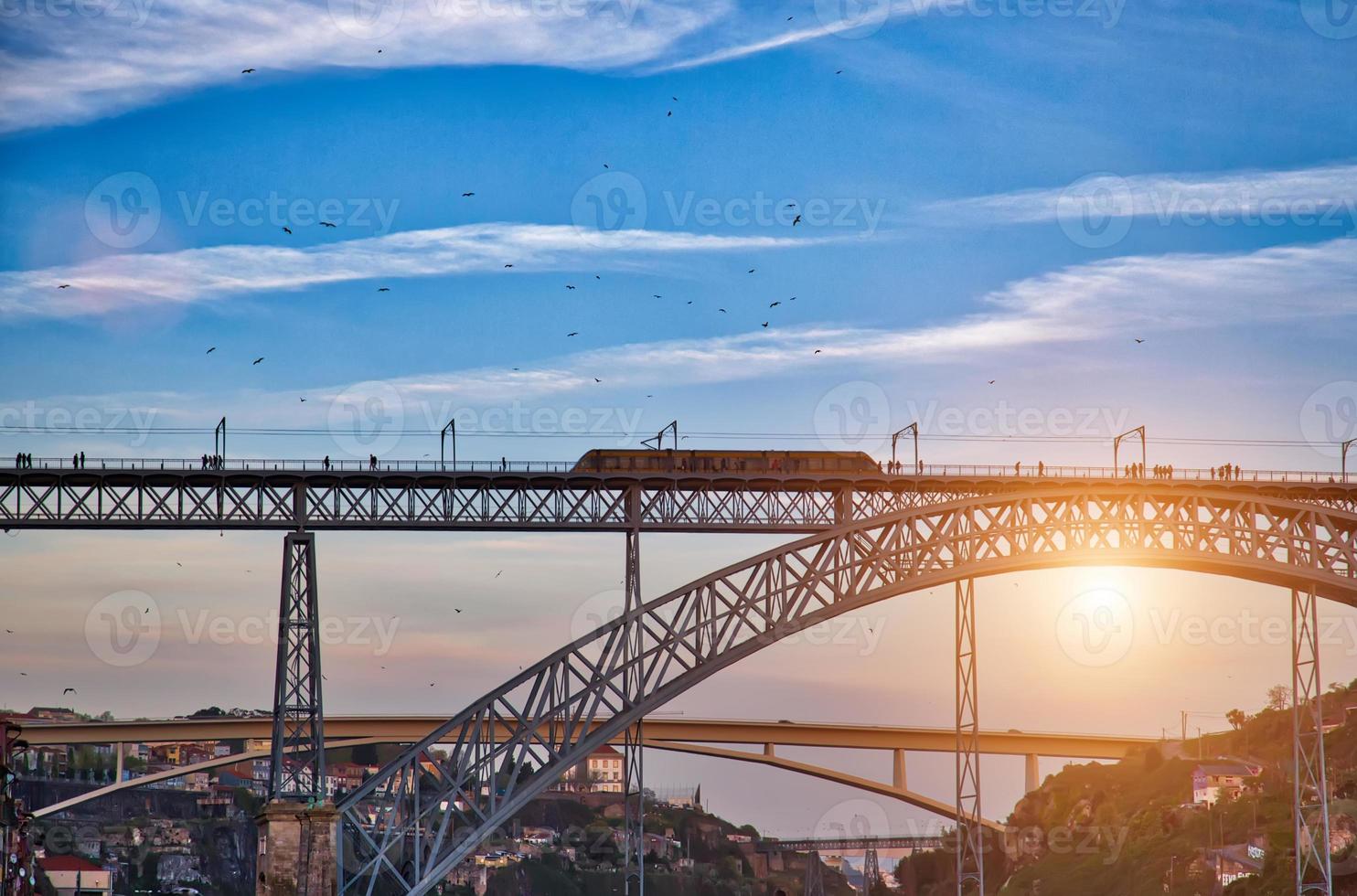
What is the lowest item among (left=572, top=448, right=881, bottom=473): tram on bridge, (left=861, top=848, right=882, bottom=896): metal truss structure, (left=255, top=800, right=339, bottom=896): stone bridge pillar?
(left=861, top=848, right=882, bottom=896): metal truss structure

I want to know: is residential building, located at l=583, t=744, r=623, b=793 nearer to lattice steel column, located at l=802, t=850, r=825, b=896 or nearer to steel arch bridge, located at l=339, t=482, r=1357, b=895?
lattice steel column, located at l=802, t=850, r=825, b=896

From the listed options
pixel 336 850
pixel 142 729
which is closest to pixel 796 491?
pixel 336 850

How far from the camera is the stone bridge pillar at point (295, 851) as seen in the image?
45.6 meters

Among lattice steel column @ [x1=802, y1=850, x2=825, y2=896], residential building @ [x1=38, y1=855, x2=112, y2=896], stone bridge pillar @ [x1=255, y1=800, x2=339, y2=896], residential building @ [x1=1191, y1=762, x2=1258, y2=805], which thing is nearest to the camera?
stone bridge pillar @ [x1=255, y1=800, x2=339, y2=896]

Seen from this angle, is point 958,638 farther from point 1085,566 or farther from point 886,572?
point 1085,566

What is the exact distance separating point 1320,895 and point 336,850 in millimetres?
39251

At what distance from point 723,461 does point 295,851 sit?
24729 millimetres

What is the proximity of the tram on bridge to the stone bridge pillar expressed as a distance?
20.8 meters

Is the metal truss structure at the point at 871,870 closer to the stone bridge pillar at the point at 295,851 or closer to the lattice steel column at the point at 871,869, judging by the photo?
the lattice steel column at the point at 871,869

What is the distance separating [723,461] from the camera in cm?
6575

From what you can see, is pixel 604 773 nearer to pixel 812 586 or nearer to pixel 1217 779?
pixel 1217 779

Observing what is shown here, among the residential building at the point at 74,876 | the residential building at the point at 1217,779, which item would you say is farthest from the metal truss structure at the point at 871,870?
the residential building at the point at 74,876

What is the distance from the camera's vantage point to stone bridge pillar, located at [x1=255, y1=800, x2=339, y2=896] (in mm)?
45594

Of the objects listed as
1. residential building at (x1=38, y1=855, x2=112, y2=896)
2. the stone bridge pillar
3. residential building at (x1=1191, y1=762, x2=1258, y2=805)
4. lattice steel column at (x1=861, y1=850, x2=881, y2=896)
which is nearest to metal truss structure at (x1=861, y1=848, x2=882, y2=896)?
lattice steel column at (x1=861, y1=850, x2=881, y2=896)
